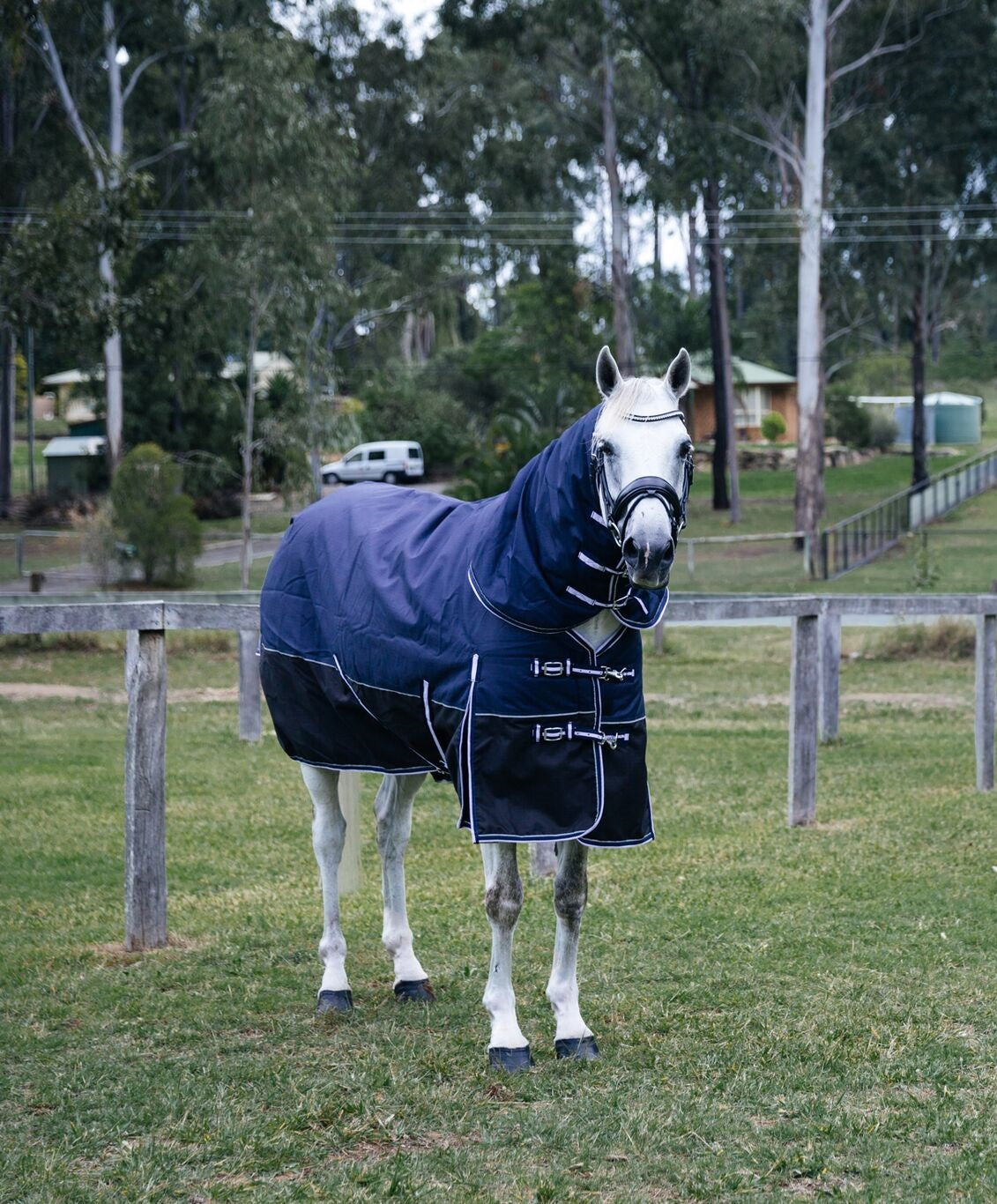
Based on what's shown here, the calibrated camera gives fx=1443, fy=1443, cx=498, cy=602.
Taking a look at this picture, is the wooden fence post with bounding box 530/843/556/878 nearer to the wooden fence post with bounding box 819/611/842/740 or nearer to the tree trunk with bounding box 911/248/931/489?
the wooden fence post with bounding box 819/611/842/740

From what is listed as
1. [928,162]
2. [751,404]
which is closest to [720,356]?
[928,162]

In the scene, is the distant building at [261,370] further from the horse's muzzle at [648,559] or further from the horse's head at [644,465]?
the horse's muzzle at [648,559]

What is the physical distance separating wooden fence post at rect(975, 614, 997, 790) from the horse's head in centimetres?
558

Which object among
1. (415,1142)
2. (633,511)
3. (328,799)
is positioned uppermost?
(633,511)

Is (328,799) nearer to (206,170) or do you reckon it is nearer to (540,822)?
(540,822)

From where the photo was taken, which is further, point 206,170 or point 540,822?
point 206,170

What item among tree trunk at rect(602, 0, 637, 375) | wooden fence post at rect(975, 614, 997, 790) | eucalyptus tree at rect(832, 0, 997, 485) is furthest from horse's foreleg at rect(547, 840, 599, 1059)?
eucalyptus tree at rect(832, 0, 997, 485)

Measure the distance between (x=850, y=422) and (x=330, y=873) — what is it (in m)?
51.0

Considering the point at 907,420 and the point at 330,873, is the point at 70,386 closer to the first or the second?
the point at 907,420

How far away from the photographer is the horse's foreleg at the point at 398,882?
5.45m

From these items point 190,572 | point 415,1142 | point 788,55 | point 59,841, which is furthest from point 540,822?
point 788,55

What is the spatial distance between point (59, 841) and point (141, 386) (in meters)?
35.2

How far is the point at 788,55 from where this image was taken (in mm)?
33562

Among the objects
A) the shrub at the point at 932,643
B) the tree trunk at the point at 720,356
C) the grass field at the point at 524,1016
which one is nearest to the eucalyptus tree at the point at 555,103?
the tree trunk at the point at 720,356
